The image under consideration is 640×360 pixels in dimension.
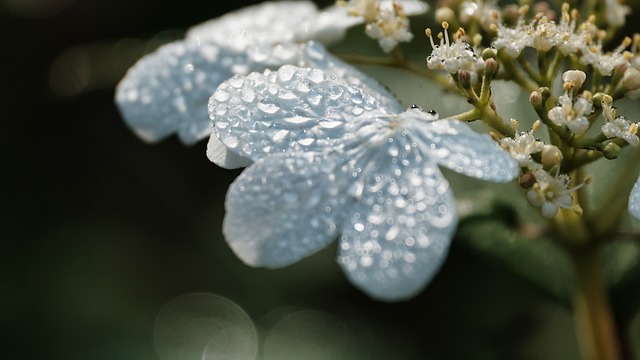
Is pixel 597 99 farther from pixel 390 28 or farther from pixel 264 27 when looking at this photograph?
pixel 264 27

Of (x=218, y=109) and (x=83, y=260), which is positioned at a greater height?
(x=218, y=109)

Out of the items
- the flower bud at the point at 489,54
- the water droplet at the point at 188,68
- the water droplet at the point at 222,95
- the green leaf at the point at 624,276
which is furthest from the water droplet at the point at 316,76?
the green leaf at the point at 624,276

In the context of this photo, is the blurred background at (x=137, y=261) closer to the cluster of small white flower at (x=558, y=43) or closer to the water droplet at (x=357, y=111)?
the cluster of small white flower at (x=558, y=43)

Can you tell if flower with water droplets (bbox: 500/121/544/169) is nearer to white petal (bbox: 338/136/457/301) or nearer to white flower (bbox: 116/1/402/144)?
white petal (bbox: 338/136/457/301)

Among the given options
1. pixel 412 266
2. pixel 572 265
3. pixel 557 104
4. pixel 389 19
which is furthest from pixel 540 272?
pixel 412 266

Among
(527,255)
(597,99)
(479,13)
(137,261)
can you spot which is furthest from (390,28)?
(137,261)

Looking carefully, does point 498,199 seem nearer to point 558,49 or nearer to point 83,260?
point 558,49
